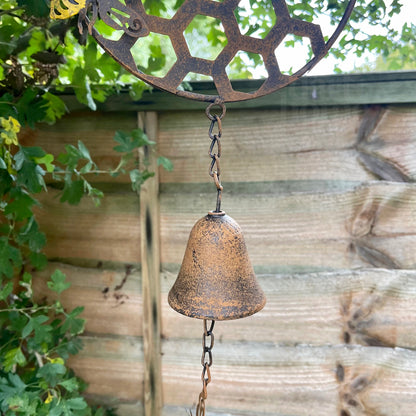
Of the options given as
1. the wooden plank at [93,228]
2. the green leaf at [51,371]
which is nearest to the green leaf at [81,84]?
the wooden plank at [93,228]

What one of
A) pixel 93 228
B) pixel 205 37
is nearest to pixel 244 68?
pixel 205 37

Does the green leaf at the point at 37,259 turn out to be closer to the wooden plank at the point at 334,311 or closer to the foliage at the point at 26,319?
the foliage at the point at 26,319

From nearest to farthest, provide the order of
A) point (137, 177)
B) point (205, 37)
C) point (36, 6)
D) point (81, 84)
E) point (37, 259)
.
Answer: point (36, 6) < point (81, 84) < point (137, 177) < point (37, 259) < point (205, 37)

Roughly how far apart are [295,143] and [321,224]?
25cm

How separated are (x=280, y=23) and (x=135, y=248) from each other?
813 mm

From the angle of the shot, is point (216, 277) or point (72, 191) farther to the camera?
point (72, 191)

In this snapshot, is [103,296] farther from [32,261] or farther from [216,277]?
[216,277]

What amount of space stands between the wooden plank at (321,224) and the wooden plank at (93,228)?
12 centimetres

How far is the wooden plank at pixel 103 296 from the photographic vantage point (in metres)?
1.32

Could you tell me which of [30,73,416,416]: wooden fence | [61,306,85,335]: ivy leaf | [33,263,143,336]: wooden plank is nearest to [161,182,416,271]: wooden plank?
[30,73,416,416]: wooden fence

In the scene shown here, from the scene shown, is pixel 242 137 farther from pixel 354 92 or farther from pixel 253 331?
pixel 253 331

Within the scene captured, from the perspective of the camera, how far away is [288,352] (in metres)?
1.26

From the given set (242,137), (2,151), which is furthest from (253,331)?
(2,151)

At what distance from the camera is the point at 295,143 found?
1.19 metres
